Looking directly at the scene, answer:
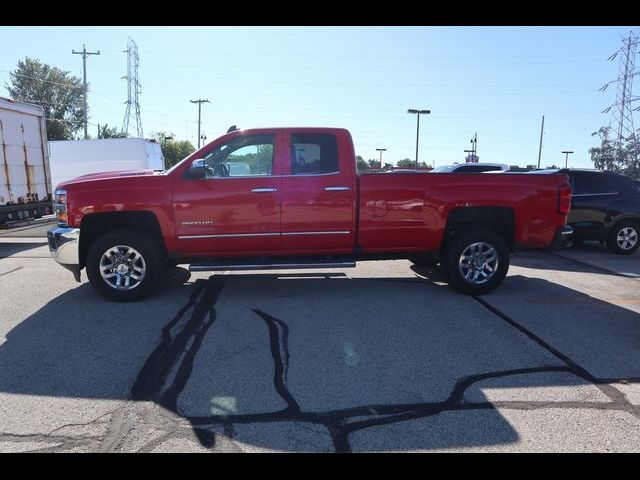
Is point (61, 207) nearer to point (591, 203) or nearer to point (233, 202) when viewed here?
point (233, 202)

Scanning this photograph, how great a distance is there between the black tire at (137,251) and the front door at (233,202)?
387mm

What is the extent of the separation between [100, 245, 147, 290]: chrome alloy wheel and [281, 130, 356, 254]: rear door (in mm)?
1830

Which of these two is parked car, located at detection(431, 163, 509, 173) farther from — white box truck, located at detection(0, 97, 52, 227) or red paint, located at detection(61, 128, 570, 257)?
white box truck, located at detection(0, 97, 52, 227)

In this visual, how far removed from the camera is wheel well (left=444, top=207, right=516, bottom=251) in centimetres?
624

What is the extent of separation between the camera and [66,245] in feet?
18.9

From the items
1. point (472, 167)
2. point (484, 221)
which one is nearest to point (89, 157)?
point (472, 167)

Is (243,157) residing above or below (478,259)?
above

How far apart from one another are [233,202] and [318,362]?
8.45 feet

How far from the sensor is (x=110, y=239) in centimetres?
574

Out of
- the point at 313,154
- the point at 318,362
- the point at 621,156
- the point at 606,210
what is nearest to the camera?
the point at 318,362

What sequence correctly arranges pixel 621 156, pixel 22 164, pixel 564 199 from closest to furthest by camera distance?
pixel 564 199
pixel 22 164
pixel 621 156

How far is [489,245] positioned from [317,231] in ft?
7.60
